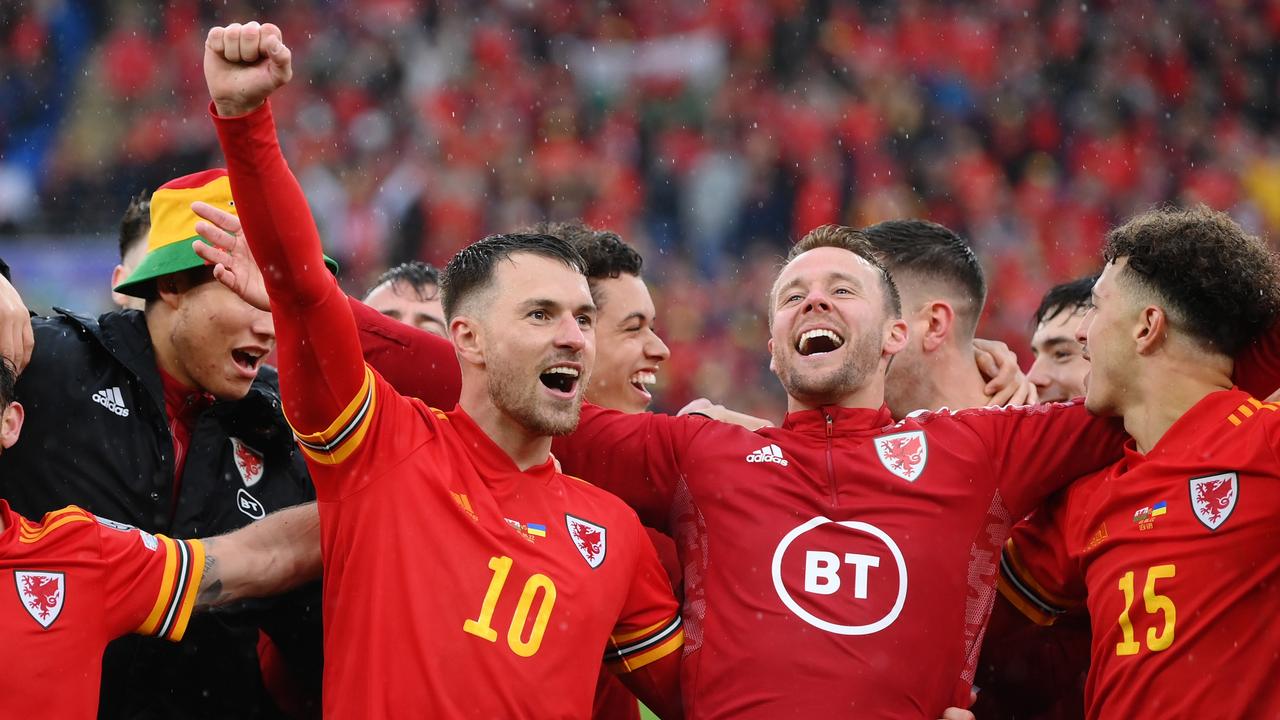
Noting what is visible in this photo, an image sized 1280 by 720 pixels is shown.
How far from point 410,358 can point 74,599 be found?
3.65 feet

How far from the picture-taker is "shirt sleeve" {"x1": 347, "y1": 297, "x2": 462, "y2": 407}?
155 inches

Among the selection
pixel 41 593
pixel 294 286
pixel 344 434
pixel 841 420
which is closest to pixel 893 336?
pixel 841 420

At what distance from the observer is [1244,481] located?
135 inches

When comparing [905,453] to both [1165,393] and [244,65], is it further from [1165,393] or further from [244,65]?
[244,65]

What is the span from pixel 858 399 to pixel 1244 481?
99 cm

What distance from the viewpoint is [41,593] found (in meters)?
3.20

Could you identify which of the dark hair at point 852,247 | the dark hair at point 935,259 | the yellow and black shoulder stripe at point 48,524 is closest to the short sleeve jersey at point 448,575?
the yellow and black shoulder stripe at point 48,524

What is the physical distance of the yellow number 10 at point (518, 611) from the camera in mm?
3297

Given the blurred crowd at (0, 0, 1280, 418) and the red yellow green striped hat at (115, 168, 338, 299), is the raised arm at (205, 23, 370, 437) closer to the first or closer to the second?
the red yellow green striped hat at (115, 168, 338, 299)

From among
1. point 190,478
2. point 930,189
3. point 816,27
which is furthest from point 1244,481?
point 816,27

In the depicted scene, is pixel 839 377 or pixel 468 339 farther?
pixel 839 377

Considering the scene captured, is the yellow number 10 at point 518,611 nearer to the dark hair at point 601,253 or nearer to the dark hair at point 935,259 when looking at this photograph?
the dark hair at point 601,253

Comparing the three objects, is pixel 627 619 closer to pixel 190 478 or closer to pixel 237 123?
pixel 190 478

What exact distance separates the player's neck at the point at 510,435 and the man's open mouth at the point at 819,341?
775mm
